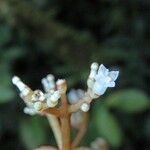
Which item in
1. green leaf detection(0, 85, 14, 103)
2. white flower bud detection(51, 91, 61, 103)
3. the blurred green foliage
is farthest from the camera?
the blurred green foliage

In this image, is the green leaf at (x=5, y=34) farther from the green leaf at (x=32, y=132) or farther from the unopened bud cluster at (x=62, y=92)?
the unopened bud cluster at (x=62, y=92)

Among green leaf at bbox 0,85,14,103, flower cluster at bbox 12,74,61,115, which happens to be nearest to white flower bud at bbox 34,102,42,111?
flower cluster at bbox 12,74,61,115

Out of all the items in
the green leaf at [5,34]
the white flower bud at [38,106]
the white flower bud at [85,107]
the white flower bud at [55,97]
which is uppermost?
the white flower bud at [55,97]

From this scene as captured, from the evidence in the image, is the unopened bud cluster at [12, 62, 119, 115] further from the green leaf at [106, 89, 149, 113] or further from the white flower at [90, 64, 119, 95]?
the green leaf at [106, 89, 149, 113]

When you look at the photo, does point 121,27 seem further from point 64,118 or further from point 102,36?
point 64,118

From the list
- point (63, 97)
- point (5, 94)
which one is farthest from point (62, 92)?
point (5, 94)


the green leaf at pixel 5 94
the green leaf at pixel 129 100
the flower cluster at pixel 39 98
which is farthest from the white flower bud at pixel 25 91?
the green leaf at pixel 129 100

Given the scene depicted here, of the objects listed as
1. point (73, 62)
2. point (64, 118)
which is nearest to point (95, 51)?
point (73, 62)
